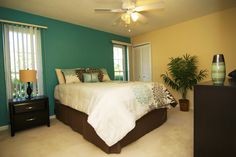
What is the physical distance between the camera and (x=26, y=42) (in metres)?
3.08

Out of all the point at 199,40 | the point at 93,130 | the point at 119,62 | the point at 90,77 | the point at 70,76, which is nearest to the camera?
the point at 93,130

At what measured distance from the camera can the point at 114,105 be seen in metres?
1.85

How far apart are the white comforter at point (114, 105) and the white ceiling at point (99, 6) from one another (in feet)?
5.48

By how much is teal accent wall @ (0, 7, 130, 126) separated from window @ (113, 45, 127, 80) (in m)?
0.64

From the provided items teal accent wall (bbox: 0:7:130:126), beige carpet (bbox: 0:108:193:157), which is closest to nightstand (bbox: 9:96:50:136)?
beige carpet (bbox: 0:108:193:157)

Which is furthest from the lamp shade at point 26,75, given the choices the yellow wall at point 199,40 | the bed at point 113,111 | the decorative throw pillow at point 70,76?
the yellow wall at point 199,40

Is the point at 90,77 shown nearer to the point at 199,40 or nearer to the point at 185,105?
the point at 185,105

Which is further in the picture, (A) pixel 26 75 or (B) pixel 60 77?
(B) pixel 60 77

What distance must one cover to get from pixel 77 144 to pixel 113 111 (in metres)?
0.84

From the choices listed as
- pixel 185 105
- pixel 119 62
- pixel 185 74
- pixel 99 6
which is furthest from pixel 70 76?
pixel 185 105

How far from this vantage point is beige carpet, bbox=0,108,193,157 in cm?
186

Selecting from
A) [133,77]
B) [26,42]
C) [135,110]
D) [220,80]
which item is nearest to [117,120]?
[135,110]

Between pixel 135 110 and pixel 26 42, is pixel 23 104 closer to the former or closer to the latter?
pixel 26 42

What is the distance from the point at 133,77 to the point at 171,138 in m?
3.58
